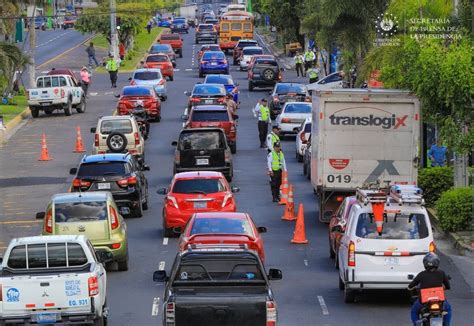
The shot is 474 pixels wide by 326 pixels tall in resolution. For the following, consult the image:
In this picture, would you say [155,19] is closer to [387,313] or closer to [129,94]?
[129,94]

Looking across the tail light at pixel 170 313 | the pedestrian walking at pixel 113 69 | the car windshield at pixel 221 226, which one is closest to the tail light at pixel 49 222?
the car windshield at pixel 221 226

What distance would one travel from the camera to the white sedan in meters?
48.5

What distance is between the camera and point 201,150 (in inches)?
1506

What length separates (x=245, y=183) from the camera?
3950cm

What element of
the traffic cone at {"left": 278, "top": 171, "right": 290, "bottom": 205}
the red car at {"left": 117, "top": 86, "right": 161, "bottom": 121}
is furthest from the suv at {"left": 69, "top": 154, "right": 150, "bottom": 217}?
the red car at {"left": 117, "top": 86, "right": 161, "bottom": 121}

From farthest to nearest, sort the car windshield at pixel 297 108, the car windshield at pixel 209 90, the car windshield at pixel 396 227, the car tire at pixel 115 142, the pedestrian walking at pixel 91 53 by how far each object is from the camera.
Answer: the pedestrian walking at pixel 91 53 < the car windshield at pixel 209 90 < the car windshield at pixel 297 108 < the car tire at pixel 115 142 < the car windshield at pixel 396 227

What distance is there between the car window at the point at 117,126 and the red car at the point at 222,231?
17615 mm

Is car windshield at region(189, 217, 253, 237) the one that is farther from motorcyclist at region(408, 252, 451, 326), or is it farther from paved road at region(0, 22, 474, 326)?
motorcyclist at region(408, 252, 451, 326)

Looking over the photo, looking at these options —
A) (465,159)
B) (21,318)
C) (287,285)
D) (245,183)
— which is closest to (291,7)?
(245,183)

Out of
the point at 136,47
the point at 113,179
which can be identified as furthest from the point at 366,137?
the point at 136,47

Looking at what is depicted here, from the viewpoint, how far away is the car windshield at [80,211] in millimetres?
26234

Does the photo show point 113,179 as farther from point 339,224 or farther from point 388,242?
point 388,242

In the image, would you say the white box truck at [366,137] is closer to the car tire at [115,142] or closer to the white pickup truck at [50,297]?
the car tire at [115,142]

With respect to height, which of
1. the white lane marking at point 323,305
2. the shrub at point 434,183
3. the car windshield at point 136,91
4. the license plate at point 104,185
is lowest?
the white lane marking at point 323,305
